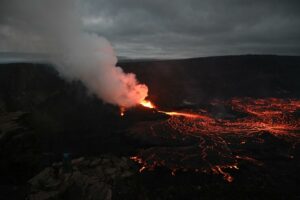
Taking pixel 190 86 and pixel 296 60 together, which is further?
pixel 296 60

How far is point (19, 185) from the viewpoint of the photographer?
23672mm

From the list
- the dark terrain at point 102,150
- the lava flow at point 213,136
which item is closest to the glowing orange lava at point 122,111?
the dark terrain at point 102,150

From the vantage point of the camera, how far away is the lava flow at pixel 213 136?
2856 centimetres

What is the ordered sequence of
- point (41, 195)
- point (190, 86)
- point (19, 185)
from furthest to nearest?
1. point (190, 86)
2. point (19, 185)
3. point (41, 195)

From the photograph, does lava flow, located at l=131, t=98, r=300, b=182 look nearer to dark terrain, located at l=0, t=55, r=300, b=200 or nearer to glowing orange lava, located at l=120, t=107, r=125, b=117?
dark terrain, located at l=0, t=55, r=300, b=200

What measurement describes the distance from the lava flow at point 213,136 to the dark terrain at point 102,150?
11.3 inches

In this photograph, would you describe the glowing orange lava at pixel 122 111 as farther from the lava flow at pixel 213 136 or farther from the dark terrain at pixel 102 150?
the lava flow at pixel 213 136

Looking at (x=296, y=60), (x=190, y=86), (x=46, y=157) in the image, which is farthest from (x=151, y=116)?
(x=296, y=60)

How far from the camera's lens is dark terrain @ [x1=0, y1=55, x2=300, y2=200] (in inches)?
901

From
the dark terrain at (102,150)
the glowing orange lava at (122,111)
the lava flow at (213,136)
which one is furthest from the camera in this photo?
the glowing orange lava at (122,111)

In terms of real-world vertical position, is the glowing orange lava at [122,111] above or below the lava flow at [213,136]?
above

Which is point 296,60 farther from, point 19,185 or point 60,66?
point 19,185

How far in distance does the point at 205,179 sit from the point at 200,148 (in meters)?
7.41

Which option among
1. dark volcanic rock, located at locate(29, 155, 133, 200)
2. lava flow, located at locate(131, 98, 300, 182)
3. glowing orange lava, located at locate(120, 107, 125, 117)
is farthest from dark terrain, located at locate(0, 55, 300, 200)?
glowing orange lava, located at locate(120, 107, 125, 117)
